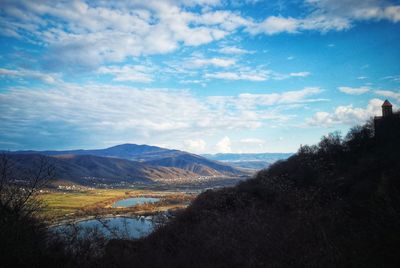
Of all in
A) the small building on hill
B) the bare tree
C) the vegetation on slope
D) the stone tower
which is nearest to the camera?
the vegetation on slope

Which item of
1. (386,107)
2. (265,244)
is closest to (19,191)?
(265,244)

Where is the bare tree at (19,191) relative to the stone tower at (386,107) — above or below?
below

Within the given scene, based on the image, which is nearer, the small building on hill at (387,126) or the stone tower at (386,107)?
the small building on hill at (387,126)

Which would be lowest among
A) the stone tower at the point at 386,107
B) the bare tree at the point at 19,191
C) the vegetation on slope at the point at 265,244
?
the vegetation on slope at the point at 265,244

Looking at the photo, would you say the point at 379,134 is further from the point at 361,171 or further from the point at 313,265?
the point at 313,265

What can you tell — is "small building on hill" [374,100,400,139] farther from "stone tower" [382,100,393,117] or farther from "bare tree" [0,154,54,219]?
"bare tree" [0,154,54,219]

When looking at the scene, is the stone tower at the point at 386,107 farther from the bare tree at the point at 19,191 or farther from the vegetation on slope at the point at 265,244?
the bare tree at the point at 19,191

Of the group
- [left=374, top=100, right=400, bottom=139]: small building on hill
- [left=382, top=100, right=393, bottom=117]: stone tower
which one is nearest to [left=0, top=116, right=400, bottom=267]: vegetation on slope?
[left=374, top=100, right=400, bottom=139]: small building on hill

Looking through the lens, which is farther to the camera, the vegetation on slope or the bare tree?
the bare tree

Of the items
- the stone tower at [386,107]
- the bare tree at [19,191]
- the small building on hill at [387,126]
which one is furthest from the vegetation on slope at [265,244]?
the stone tower at [386,107]

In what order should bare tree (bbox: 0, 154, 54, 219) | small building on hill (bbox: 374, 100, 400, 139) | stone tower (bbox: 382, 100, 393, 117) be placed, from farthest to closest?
stone tower (bbox: 382, 100, 393, 117), small building on hill (bbox: 374, 100, 400, 139), bare tree (bbox: 0, 154, 54, 219)

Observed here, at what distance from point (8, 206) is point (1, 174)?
126 cm

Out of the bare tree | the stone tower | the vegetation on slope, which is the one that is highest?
the stone tower

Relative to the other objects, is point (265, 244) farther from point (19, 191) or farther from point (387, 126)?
point (387, 126)
